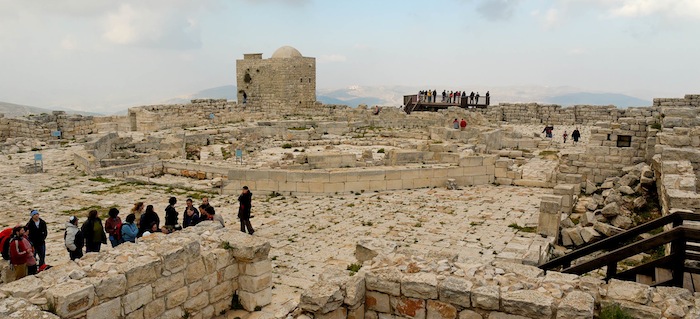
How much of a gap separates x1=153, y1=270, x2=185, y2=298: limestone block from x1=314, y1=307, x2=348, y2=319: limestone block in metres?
1.93

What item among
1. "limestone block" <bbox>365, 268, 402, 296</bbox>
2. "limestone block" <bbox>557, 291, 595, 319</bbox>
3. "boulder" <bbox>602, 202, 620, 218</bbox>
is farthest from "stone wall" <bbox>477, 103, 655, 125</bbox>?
"limestone block" <bbox>365, 268, 402, 296</bbox>

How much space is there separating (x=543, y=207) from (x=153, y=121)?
22.2 m

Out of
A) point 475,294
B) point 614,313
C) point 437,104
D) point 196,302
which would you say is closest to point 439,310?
point 475,294

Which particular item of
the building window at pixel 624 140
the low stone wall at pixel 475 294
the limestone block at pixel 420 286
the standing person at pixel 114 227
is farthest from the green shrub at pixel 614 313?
the building window at pixel 624 140

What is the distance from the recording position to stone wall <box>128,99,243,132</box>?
2674 cm

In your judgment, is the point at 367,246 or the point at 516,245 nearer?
the point at 367,246

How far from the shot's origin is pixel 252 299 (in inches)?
275

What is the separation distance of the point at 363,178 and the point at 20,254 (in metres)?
9.88

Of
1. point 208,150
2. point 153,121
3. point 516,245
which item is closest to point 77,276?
point 516,245

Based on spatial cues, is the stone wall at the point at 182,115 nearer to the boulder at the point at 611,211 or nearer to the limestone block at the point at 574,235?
the limestone block at the point at 574,235

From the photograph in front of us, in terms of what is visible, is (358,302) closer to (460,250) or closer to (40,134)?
(460,250)

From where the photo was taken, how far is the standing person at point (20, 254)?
6.85 meters

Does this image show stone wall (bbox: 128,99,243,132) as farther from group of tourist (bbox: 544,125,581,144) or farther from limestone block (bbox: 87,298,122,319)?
limestone block (bbox: 87,298,122,319)

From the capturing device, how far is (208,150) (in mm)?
22266
